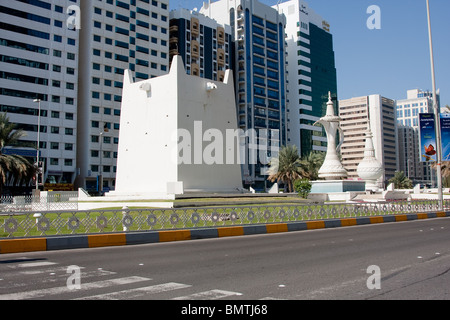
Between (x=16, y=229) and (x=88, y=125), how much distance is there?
54136mm

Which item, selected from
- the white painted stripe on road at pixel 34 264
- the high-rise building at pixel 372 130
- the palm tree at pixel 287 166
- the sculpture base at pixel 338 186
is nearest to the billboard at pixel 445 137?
the sculpture base at pixel 338 186

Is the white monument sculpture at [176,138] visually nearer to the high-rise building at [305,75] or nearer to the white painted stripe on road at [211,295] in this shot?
the white painted stripe on road at [211,295]

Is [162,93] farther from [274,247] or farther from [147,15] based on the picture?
[147,15]

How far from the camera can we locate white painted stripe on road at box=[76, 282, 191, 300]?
5637mm

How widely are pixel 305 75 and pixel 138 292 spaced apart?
10187 centimetres

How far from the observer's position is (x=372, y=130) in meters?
148

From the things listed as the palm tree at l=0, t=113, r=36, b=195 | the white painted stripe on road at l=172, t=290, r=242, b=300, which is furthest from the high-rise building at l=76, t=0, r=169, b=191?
the white painted stripe on road at l=172, t=290, r=242, b=300

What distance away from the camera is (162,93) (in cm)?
2759

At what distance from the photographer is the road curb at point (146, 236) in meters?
11.3

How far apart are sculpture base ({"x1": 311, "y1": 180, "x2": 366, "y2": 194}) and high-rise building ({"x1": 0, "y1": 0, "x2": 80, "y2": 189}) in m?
34.7

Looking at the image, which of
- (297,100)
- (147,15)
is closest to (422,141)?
(147,15)

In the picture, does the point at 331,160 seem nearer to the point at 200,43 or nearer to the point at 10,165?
the point at 10,165

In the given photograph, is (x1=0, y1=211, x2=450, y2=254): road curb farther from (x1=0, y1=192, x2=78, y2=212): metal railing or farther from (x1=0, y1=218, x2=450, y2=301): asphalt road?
(x1=0, y1=192, x2=78, y2=212): metal railing

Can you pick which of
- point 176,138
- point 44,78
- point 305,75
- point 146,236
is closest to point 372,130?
point 305,75
